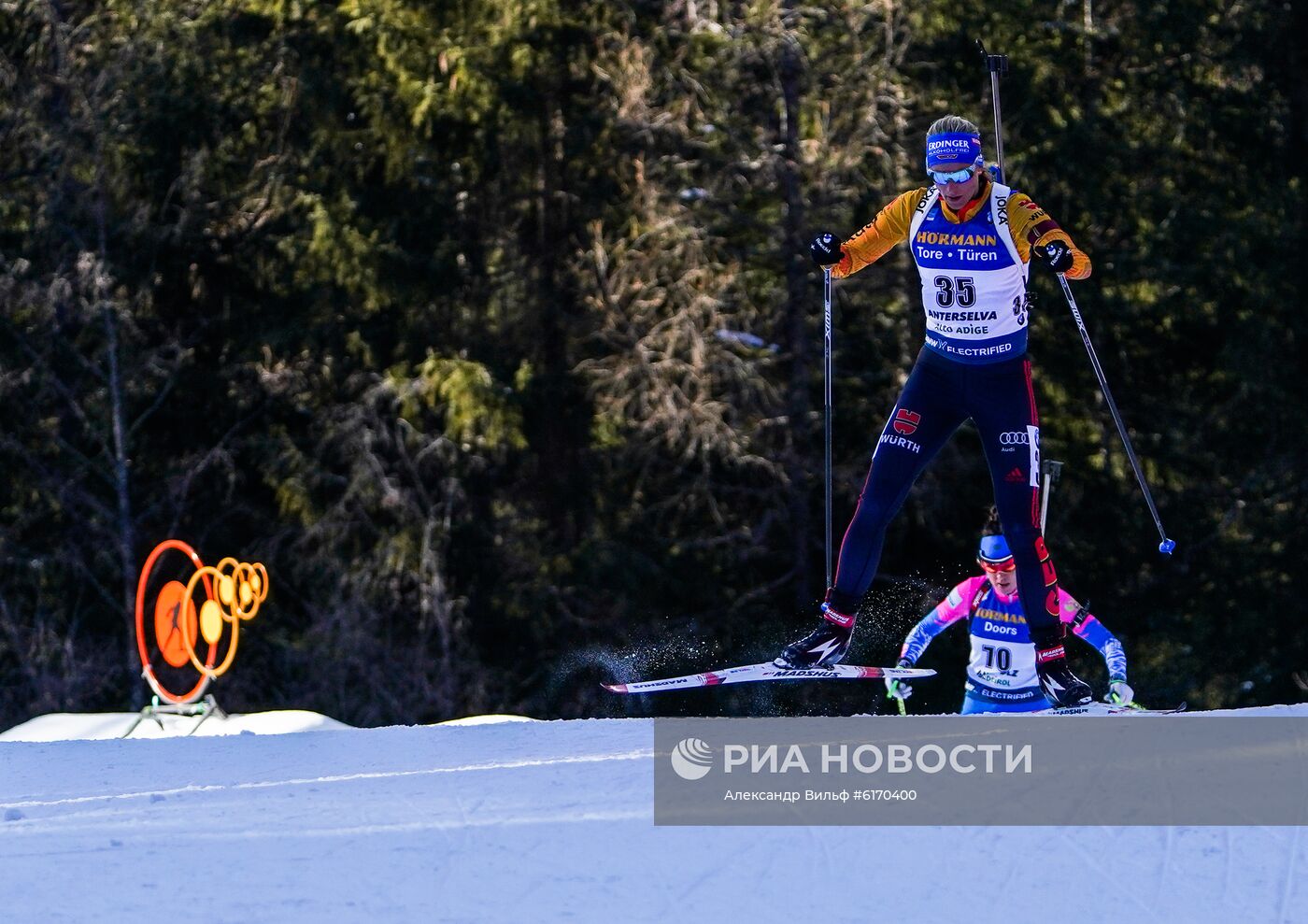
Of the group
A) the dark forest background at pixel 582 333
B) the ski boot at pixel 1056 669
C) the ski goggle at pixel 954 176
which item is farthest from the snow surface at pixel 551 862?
the dark forest background at pixel 582 333

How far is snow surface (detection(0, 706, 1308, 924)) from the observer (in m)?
4.75

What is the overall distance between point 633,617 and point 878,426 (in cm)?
280

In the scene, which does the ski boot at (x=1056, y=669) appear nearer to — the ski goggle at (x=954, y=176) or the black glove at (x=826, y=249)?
the black glove at (x=826, y=249)

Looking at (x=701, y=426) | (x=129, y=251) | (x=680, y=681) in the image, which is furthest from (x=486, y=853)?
(x=129, y=251)

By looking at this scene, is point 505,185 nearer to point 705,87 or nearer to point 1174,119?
point 705,87

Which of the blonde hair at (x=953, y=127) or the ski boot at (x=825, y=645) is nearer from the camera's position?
the blonde hair at (x=953, y=127)

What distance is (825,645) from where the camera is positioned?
21.8 feet

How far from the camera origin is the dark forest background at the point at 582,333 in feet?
52.3

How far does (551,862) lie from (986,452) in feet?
7.16

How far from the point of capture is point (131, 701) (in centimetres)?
1616

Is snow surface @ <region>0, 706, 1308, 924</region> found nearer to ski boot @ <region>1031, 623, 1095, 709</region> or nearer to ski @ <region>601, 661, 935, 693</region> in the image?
ski @ <region>601, 661, 935, 693</region>

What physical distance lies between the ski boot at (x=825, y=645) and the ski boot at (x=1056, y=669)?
692 mm

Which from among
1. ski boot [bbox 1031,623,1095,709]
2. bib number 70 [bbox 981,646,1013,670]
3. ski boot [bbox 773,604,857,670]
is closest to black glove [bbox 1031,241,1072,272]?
ski boot [bbox 1031,623,1095,709]

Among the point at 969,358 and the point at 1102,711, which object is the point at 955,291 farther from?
the point at 1102,711
